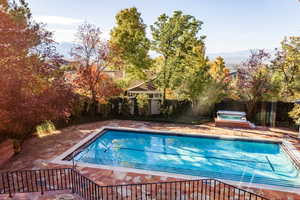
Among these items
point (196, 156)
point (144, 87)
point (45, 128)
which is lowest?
point (196, 156)

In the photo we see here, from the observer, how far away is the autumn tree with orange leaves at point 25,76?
6.57 m

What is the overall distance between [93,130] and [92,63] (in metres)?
4.72

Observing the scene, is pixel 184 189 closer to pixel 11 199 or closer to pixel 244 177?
pixel 244 177

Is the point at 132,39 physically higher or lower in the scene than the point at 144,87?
higher

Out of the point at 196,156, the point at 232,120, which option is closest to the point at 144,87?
the point at 232,120

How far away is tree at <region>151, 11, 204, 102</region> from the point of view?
45.4 ft

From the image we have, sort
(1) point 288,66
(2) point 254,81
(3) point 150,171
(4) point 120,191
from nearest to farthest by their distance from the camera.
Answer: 1. (4) point 120,191
2. (3) point 150,171
3. (1) point 288,66
4. (2) point 254,81

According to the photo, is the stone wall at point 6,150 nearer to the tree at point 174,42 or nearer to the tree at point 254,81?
the tree at point 174,42

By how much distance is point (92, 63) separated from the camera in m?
13.3

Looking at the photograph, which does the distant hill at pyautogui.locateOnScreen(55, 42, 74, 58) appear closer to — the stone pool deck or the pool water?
the stone pool deck

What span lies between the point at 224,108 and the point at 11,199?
14144 millimetres

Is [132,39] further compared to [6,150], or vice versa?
[132,39]

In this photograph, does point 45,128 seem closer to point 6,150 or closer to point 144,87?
point 6,150

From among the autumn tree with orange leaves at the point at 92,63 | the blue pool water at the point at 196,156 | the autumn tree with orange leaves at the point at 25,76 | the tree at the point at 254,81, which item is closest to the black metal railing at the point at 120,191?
the blue pool water at the point at 196,156
